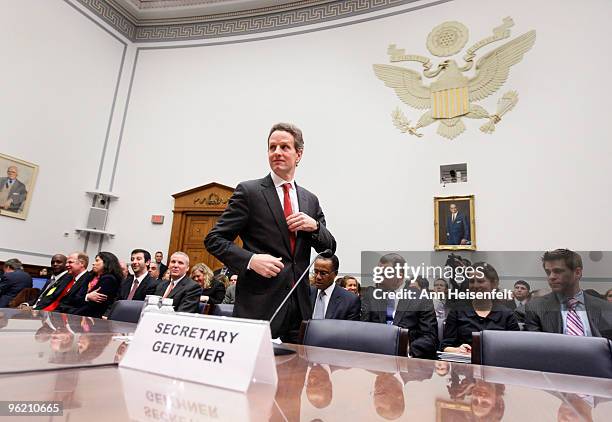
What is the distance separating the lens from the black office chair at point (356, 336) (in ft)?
4.55

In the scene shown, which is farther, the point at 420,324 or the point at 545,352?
the point at 420,324

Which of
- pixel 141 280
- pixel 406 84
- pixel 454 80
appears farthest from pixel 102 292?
pixel 454 80

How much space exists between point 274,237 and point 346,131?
15.9 ft

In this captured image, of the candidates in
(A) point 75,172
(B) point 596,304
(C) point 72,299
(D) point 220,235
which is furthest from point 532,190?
(A) point 75,172

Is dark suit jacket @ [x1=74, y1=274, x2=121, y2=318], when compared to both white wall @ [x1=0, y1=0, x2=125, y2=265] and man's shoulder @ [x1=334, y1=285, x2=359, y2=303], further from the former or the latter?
white wall @ [x1=0, y1=0, x2=125, y2=265]

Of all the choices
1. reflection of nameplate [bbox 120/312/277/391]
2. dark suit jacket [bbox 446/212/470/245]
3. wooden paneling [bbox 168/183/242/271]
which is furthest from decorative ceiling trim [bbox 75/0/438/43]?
reflection of nameplate [bbox 120/312/277/391]

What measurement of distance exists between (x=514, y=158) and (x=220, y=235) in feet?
15.7

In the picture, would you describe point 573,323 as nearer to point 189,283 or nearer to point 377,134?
point 189,283

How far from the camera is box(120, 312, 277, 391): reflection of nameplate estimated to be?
1.96 feet

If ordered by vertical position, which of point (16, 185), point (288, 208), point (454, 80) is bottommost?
point (288, 208)

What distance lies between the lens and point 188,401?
19.3 inches

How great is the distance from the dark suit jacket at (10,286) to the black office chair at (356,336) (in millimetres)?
4672

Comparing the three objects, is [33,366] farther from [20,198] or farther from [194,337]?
[20,198]

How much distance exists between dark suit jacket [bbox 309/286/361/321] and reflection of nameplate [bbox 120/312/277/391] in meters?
2.21
